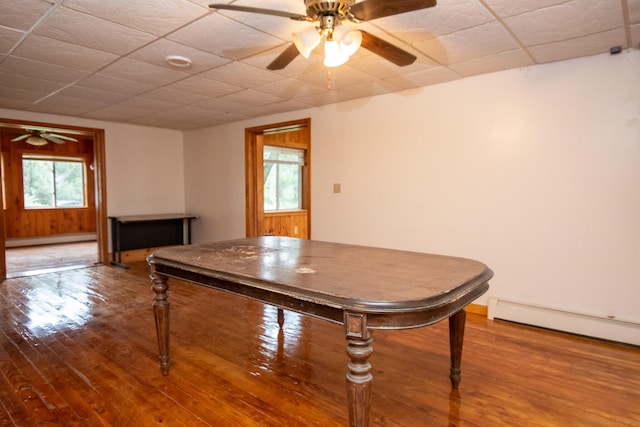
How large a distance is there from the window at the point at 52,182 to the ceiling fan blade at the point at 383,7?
8553 millimetres

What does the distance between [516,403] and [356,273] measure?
119cm

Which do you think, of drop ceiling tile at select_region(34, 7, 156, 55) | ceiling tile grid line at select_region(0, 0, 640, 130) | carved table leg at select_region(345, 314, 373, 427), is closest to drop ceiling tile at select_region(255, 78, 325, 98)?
ceiling tile grid line at select_region(0, 0, 640, 130)

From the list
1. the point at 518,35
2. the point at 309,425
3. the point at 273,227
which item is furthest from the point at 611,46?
the point at 273,227

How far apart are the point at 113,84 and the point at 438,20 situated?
3012 mm

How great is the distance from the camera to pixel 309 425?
174 centimetres

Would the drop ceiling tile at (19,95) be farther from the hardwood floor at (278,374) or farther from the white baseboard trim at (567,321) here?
the white baseboard trim at (567,321)

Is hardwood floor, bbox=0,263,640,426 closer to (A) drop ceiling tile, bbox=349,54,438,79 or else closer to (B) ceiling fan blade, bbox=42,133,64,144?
(A) drop ceiling tile, bbox=349,54,438,79

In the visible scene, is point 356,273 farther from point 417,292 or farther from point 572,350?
point 572,350

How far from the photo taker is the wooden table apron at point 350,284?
130 cm

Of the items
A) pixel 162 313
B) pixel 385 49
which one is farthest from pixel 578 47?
pixel 162 313

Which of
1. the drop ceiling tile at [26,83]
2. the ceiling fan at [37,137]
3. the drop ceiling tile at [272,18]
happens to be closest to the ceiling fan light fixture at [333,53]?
the drop ceiling tile at [272,18]

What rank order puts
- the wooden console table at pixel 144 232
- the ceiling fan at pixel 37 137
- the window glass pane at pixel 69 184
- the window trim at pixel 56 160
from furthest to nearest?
the window glass pane at pixel 69 184, the window trim at pixel 56 160, the ceiling fan at pixel 37 137, the wooden console table at pixel 144 232

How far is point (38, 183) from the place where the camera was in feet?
25.4

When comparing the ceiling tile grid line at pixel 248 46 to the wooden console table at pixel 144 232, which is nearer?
the ceiling tile grid line at pixel 248 46
